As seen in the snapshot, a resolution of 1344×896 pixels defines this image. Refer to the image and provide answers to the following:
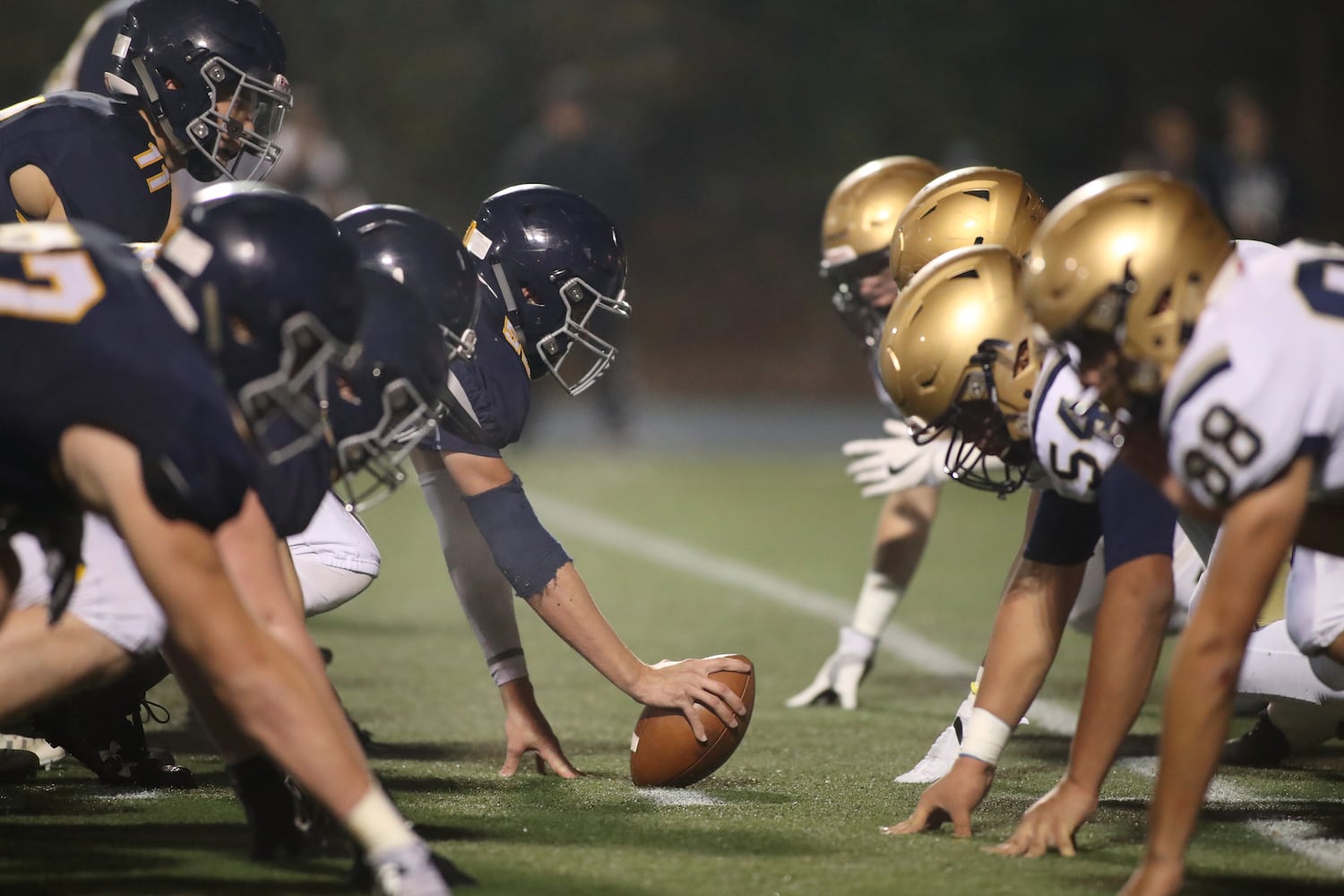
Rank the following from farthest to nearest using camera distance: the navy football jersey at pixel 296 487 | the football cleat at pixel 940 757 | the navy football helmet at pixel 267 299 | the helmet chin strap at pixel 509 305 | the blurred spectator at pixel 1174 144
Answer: the blurred spectator at pixel 1174 144
the helmet chin strap at pixel 509 305
the football cleat at pixel 940 757
the navy football jersey at pixel 296 487
the navy football helmet at pixel 267 299

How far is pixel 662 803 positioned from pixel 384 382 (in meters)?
1.16

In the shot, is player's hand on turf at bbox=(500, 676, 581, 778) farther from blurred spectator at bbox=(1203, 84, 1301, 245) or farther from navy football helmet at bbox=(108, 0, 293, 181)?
blurred spectator at bbox=(1203, 84, 1301, 245)

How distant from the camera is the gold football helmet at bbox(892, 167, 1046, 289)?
4051mm

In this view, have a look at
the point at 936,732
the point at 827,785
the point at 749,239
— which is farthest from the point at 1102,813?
the point at 749,239

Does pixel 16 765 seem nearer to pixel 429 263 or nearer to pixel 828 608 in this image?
pixel 429 263

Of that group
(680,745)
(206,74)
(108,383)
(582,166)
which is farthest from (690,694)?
(582,166)

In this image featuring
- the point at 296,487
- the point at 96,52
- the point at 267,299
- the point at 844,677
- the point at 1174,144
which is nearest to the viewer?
the point at 267,299

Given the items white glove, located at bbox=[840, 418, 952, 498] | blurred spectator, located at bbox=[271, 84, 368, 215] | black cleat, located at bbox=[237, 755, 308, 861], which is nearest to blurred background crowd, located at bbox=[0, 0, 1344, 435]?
blurred spectator, located at bbox=[271, 84, 368, 215]

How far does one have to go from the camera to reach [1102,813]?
3492 mm

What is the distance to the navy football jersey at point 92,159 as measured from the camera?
3.95m

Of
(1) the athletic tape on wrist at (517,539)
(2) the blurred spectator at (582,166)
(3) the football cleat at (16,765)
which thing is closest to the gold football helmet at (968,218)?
(1) the athletic tape on wrist at (517,539)

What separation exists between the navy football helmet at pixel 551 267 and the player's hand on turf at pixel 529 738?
0.74 m

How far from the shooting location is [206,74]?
412cm

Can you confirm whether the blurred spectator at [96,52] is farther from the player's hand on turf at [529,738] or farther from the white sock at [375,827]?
the white sock at [375,827]
